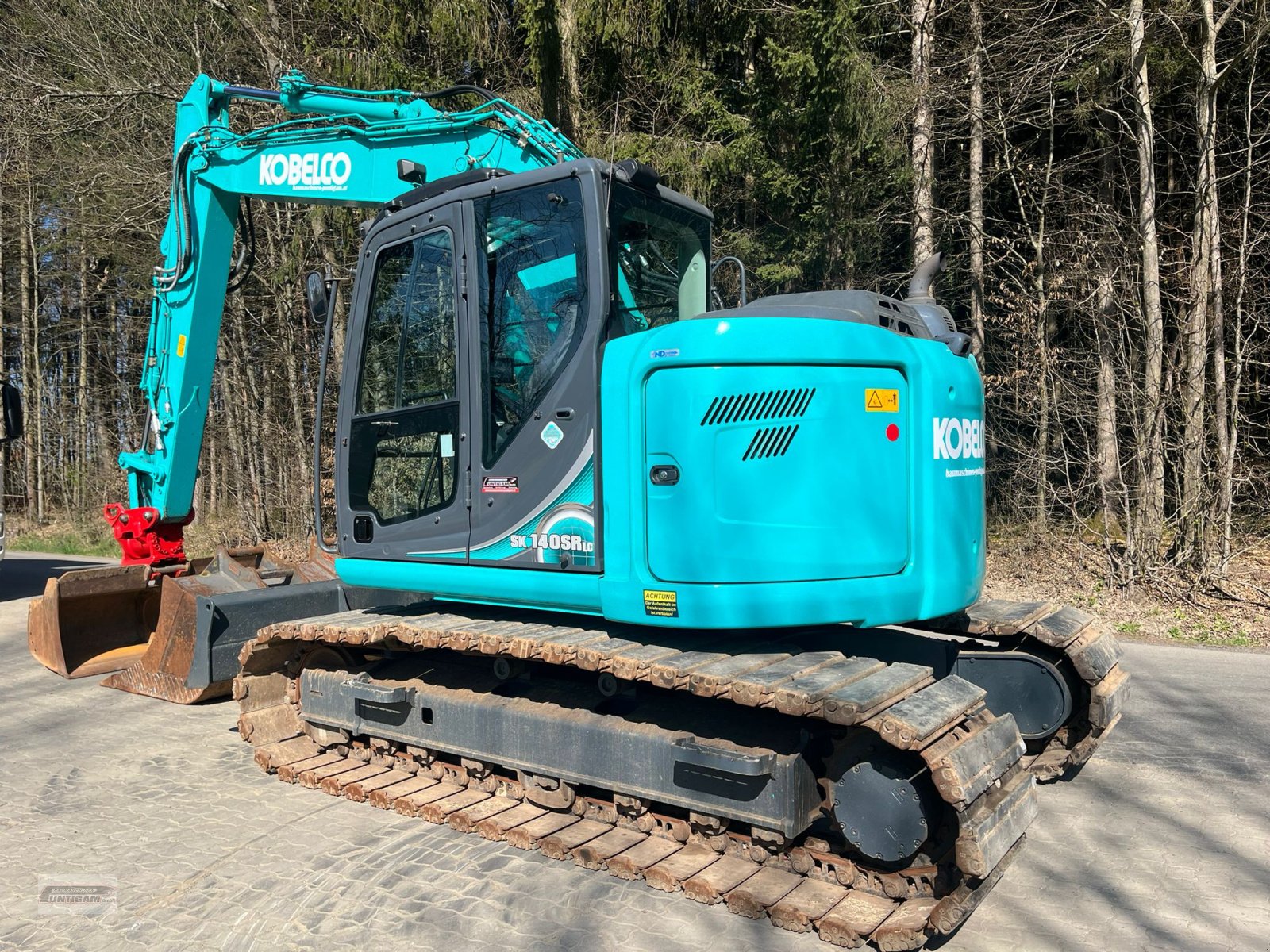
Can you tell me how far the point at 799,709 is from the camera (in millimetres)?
3242

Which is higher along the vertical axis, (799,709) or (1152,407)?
(1152,407)

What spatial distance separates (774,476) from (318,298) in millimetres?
2812

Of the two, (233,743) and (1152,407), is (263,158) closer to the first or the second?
(233,743)

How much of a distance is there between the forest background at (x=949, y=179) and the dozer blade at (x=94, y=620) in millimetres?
7659

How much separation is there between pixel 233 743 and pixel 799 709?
3885 millimetres

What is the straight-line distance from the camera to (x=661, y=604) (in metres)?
3.80

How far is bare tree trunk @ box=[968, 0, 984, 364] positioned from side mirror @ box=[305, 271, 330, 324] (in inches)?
362

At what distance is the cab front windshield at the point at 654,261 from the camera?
424 cm

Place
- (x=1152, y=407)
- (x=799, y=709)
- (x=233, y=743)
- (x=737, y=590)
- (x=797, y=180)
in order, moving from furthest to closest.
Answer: (x=797, y=180) < (x=1152, y=407) < (x=233, y=743) < (x=737, y=590) < (x=799, y=709)

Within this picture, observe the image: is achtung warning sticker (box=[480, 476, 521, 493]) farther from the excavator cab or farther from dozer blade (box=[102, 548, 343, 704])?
dozer blade (box=[102, 548, 343, 704])

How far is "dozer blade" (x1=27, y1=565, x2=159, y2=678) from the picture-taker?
6.87m

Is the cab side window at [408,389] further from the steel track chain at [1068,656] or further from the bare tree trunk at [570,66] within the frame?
the bare tree trunk at [570,66]

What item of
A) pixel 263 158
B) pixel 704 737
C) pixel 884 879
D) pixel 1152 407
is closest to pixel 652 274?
pixel 704 737

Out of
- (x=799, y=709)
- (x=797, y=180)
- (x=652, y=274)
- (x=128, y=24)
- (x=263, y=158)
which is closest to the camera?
(x=799, y=709)
